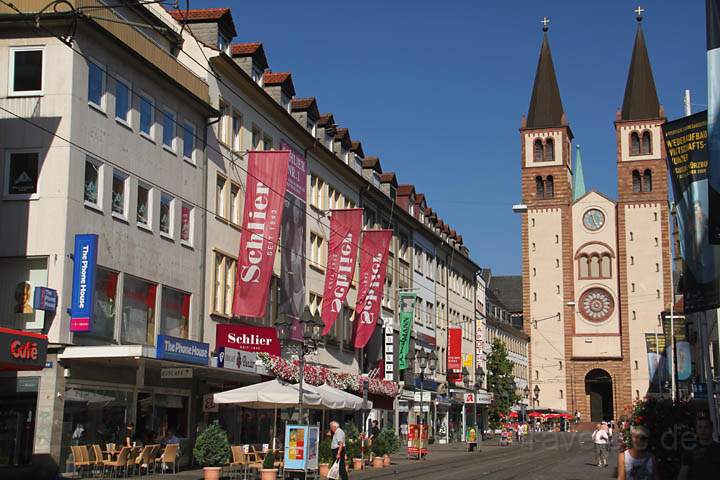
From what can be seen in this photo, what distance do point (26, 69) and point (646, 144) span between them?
88.4 m

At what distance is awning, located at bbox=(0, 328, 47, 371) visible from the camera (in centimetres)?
2047

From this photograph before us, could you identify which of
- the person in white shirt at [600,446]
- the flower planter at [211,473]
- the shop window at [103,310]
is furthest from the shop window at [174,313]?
the person in white shirt at [600,446]

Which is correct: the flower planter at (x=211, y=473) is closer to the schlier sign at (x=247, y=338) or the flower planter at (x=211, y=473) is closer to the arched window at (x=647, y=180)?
the schlier sign at (x=247, y=338)

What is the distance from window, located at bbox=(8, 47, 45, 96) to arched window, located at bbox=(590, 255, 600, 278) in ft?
272

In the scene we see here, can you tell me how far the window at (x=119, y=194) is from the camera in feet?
89.0

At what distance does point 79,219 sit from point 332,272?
17704 mm

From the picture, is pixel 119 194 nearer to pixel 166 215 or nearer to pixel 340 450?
pixel 166 215

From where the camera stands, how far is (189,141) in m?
31.9

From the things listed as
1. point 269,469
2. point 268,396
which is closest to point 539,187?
point 268,396

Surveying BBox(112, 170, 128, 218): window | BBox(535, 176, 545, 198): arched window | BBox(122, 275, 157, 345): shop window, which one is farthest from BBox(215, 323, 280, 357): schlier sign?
BBox(535, 176, 545, 198): arched window

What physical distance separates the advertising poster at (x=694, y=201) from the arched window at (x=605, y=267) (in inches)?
3211

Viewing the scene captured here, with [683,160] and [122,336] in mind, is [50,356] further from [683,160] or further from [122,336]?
[683,160]

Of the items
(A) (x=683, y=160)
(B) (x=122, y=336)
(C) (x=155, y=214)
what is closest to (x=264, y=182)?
(C) (x=155, y=214)

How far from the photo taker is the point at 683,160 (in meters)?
20.8
